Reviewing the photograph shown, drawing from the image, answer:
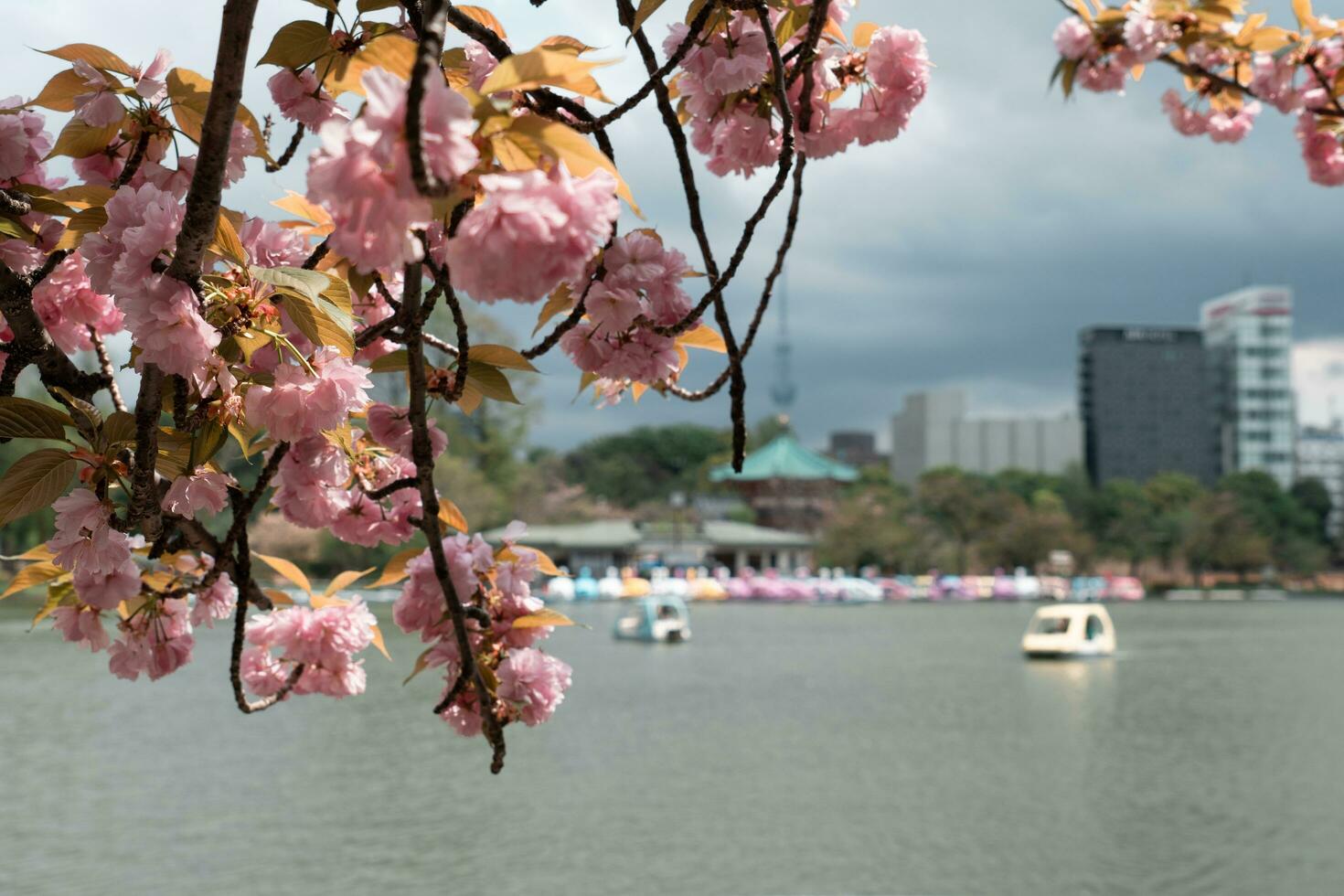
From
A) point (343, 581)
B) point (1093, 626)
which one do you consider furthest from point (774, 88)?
point (1093, 626)

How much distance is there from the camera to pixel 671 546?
35.9 m

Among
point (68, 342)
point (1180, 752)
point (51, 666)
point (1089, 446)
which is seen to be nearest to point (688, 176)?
point (68, 342)

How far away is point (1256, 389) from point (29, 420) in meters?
63.9

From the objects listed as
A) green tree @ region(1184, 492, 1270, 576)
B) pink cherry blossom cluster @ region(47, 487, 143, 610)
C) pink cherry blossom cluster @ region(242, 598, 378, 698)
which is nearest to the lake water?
pink cherry blossom cluster @ region(242, 598, 378, 698)

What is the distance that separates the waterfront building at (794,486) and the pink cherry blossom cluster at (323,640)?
38268 mm

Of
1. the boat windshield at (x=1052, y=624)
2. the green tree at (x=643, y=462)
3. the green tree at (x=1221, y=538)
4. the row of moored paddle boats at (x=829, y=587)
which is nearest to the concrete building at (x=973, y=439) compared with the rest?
the green tree at (x=643, y=462)

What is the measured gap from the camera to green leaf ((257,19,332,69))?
866 mm

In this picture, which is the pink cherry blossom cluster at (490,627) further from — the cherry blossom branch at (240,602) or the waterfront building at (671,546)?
the waterfront building at (671,546)

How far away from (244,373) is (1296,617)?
104ft

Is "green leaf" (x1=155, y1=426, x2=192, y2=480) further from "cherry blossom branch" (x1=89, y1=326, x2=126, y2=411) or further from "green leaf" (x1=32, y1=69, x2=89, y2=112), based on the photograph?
"green leaf" (x1=32, y1=69, x2=89, y2=112)

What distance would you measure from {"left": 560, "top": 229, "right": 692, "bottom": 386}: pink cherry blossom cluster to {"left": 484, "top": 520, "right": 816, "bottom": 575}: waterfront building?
106 feet

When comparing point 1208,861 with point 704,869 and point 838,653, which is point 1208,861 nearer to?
point 704,869

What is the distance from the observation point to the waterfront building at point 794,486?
40000 mm

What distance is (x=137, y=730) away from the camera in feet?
36.1
